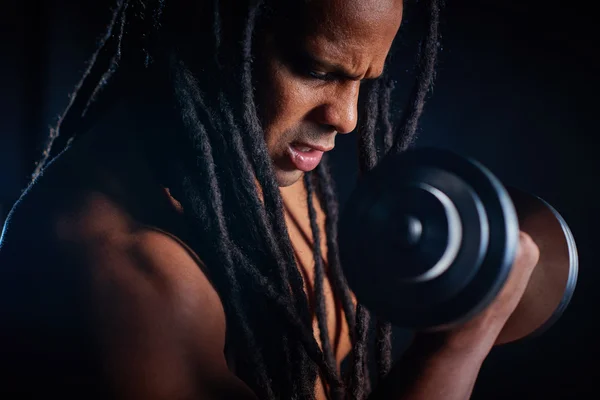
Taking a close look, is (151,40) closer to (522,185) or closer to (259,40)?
(259,40)

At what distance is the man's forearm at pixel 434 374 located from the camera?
702mm

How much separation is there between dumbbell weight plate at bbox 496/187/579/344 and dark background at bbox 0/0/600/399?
51cm

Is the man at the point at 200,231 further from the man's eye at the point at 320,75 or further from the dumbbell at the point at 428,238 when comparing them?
the dumbbell at the point at 428,238

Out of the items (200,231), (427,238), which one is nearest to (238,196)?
(200,231)

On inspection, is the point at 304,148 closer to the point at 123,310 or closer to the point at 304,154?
the point at 304,154

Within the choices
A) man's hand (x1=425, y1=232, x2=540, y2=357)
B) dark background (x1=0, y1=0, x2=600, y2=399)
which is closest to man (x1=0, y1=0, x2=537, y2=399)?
man's hand (x1=425, y1=232, x2=540, y2=357)

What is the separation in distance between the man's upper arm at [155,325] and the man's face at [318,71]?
0.26 m

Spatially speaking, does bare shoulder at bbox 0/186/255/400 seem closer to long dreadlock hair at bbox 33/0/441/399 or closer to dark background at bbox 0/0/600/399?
long dreadlock hair at bbox 33/0/441/399

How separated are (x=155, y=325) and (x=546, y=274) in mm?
498

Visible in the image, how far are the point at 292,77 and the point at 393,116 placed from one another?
1.55 ft

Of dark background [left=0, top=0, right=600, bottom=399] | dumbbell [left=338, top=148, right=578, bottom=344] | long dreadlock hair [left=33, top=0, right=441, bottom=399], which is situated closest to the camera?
dumbbell [left=338, top=148, right=578, bottom=344]

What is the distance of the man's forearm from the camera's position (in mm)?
702

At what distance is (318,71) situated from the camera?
0.82 meters

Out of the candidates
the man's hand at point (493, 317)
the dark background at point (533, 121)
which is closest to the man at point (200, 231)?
the man's hand at point (493, 317)
